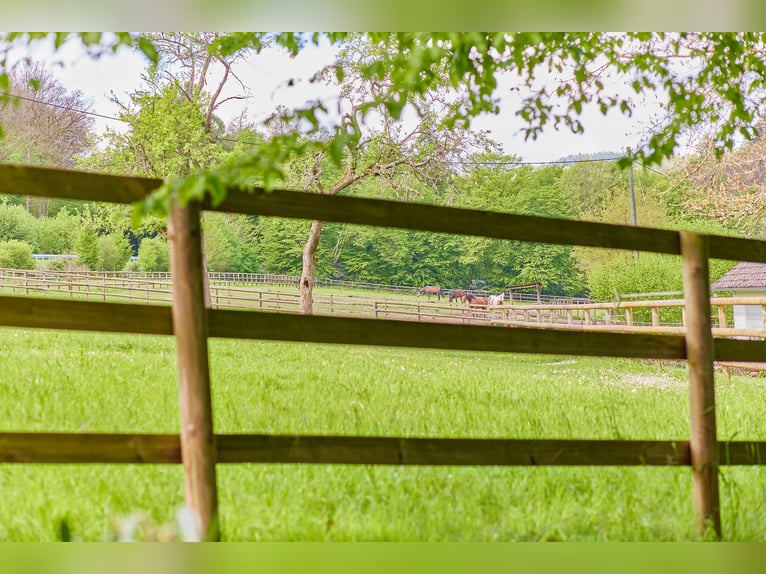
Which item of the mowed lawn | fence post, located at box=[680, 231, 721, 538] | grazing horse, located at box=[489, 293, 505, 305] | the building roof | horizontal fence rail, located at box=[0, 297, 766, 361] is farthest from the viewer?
the building roof

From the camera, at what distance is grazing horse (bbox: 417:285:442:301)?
23.8 feet

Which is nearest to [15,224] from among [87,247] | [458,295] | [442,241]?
[87,247]

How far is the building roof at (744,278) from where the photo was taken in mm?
9922

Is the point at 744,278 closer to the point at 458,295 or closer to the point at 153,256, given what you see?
the point at 458,295

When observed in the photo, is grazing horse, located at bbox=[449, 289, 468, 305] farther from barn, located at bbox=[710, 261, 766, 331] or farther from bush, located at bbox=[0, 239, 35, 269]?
barn, located at bbox=[710, 261, 766, 331]

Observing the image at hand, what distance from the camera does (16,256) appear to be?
6.19 m

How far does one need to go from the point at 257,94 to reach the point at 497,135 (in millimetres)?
2620

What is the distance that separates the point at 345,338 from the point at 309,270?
5.23 meters

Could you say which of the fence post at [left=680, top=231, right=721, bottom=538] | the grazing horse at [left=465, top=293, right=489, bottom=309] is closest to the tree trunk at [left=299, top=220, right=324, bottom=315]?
the grazing horse at [left=465, top=293, right=489, bottom=309]

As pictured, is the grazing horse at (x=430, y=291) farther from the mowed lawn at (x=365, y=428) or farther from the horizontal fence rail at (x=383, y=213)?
the horizontal fence rail at (x=383, y=213)

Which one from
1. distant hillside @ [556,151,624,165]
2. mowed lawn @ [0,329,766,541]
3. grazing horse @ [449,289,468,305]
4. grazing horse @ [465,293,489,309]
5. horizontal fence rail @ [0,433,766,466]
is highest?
distant hillside @ [556,151,624,165]

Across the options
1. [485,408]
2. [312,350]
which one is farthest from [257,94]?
[485,408]

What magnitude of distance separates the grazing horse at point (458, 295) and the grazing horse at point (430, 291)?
0.41 ft

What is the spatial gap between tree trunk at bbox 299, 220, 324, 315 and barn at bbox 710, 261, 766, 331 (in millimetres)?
6355
